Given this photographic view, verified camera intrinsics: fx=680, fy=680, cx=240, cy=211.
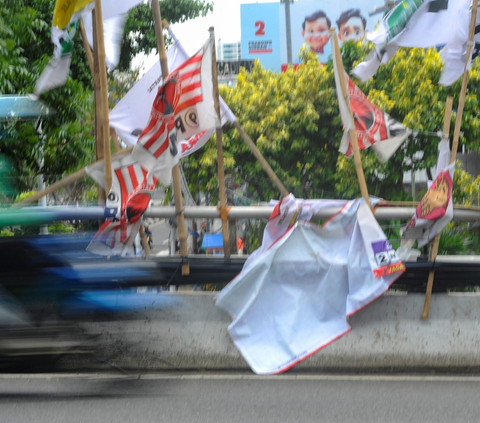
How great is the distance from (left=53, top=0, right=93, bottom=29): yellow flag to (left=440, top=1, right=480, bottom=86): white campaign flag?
3561 mm

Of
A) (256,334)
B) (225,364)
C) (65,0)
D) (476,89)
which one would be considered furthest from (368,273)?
(476,89)

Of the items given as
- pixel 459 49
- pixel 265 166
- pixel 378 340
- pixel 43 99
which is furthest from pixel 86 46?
pixel 378 340

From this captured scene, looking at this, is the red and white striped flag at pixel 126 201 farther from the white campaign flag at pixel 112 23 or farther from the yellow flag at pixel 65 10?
the yellow flag at pixel 65 10

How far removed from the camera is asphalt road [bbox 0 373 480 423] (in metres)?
4.46

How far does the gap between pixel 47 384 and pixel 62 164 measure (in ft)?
21.8

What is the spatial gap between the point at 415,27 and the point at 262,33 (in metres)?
38.9

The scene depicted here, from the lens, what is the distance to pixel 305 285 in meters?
5.93

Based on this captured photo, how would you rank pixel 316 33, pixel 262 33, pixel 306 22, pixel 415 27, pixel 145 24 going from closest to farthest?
pixel 415 27 < pixel 145 24 < pixel 316 33 < pixel 306 22 < pixel 262 33

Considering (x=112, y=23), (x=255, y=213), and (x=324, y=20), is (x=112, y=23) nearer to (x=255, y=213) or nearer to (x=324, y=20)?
(x=255, y=213)

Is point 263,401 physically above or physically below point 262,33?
below

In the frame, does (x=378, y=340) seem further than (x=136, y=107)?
No

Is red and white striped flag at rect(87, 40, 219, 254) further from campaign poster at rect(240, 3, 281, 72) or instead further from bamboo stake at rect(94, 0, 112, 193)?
campaign poster at rect(240, 3, 281, 72)

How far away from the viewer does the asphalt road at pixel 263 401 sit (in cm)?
446

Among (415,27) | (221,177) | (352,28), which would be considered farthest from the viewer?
(352,28)
